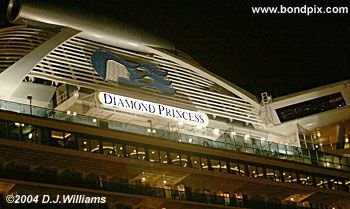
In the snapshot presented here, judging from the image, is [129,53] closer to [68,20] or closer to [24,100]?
[68,20]

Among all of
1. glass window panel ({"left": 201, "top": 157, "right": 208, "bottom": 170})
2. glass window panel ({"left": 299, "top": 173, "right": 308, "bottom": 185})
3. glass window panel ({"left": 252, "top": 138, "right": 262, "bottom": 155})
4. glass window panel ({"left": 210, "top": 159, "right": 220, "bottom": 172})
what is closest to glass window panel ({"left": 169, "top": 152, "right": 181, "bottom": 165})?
glass window panel ({"left": 201, "top": 157, "right": 208, "bottom": 170})

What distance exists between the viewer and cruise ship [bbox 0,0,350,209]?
4356 centimetres

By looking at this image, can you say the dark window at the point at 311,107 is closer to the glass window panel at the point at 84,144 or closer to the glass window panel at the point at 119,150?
the glass window panel at the point at 119,150

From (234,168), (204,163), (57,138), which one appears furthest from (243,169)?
(57,138)

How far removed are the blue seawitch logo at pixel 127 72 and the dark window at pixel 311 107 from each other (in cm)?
1290

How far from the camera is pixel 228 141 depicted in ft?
180

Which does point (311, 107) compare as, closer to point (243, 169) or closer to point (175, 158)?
point (243, 169)

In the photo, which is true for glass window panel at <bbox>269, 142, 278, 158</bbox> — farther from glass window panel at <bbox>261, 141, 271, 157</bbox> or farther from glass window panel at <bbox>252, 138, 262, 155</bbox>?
glass window panel at <bbox>252, 138, 262, 155</bbox>

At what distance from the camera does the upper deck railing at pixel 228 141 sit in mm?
44181

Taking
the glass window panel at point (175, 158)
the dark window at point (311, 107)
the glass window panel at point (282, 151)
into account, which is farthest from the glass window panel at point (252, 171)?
the dark window at point (311, 107)

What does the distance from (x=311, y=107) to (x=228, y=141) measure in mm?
13707

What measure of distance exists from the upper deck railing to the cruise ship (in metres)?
0.10

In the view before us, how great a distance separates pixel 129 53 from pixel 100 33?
3.59m

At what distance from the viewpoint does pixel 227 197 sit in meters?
52.2
